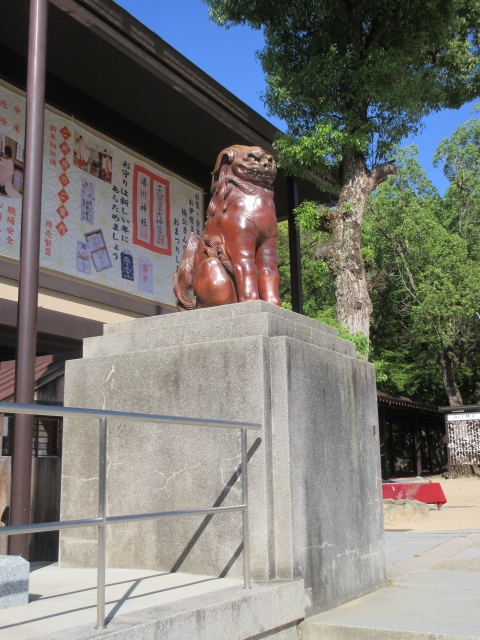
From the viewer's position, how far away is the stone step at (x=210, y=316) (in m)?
4.31

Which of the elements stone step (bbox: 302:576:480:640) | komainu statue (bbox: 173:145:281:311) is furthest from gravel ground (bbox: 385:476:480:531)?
komainu statue (bbox: 173:145:281:311)

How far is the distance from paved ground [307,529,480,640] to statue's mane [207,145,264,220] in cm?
283

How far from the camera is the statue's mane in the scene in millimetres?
4949

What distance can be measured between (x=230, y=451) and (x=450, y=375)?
23540 mm

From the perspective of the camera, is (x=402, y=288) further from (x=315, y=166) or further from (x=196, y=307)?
(x=196, y=307)

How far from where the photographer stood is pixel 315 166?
1166 cm

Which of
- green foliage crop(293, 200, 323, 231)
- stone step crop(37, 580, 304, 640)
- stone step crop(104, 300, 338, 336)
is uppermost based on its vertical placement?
green foliage crop(293, 200, 323, 231)

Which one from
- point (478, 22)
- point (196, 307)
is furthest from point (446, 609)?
point (478, 22)

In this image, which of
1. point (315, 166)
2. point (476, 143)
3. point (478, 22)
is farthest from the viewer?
point (476, 143)

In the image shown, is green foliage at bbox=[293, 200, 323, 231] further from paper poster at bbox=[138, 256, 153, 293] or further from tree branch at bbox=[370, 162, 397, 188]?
paper poster at bbox=[138, 256, 153, 293]

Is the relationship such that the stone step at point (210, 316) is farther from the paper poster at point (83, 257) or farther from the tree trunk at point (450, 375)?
the tree trunk at point (450, 375)

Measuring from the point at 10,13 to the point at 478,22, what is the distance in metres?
10.4

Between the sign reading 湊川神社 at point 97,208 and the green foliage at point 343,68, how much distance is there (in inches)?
90.4

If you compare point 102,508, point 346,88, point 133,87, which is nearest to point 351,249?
point 346,88
